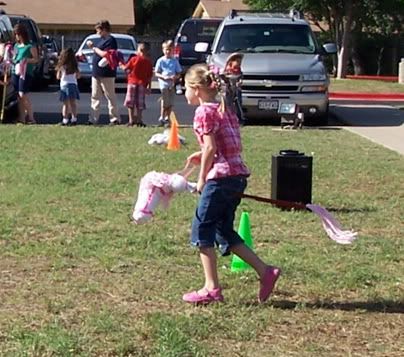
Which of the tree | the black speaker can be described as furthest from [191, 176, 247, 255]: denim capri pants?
the tree

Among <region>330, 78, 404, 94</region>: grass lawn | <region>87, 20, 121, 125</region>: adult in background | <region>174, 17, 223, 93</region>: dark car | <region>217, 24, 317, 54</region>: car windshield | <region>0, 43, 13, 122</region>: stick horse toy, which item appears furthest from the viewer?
<region>330, 78, 404, 94</region>: grass lawn

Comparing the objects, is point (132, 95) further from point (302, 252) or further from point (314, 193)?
point (302, 252)

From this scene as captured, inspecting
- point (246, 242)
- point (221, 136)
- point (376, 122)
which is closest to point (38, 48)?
point (376, 122)

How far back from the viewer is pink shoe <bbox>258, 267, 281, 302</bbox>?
6199 mm

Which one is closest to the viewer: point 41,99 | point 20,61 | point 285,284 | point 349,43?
point 285,284

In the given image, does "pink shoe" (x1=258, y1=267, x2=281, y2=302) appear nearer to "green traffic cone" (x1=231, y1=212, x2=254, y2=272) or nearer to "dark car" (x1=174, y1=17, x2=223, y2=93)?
"green traffic cone" (x1=231, y1=212, x2=254, y2=272)

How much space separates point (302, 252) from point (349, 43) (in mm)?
33507

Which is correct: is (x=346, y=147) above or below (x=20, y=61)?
below

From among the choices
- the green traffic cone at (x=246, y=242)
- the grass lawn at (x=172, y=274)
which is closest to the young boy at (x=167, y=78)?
the grass lawn at (x=172, y=274)

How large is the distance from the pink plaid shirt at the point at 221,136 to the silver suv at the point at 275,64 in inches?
436

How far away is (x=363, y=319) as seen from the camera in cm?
596

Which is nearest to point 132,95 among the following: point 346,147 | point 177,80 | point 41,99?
point 177,80

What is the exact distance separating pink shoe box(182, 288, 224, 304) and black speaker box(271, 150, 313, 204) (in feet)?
10.7

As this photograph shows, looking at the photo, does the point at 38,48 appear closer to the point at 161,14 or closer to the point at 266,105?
the point at 266,105
